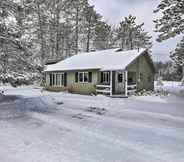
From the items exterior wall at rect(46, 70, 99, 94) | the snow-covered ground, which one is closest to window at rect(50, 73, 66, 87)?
exterior wall at rect(46, 70, 99, 94)

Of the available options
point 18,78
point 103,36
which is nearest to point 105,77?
point 18,78

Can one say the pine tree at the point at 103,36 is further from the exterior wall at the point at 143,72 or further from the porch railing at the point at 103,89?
the porch railing at the point at 103,89

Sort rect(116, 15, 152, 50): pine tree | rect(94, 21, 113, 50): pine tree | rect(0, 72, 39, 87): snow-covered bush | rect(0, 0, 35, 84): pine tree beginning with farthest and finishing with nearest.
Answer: rect(116, 15, 152, 50): pine tree
rect(94, 21, 113, 50): pine tree
rect(0, 0, 35, 84): pine tree
rect(0, 72, 39, 87): snow-covered bush

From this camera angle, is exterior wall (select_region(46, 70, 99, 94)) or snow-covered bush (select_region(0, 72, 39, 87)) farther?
exterior wall (select_region(46, 70, 99, 94))

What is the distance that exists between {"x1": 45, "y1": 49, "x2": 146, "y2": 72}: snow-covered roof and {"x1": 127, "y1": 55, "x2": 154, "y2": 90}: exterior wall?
850mm

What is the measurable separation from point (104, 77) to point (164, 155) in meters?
20.2

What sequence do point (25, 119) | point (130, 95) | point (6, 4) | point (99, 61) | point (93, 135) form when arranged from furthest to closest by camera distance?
point (99, 61) < point (130, 95) < point (6, 4) < point (25, 119) < point (93, 135)

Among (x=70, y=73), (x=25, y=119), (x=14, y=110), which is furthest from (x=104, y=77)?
(x=25, y=119)

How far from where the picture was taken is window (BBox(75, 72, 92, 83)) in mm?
28422

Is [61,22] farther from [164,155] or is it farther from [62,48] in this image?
[164,155]

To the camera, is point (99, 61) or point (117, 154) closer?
point (117, 154)

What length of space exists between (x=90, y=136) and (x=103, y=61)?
1984cm

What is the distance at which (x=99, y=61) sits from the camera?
29484 mm

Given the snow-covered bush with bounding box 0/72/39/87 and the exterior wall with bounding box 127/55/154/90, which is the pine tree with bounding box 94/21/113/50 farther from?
the snow-covered bush with bounding box 0/72/39/87
